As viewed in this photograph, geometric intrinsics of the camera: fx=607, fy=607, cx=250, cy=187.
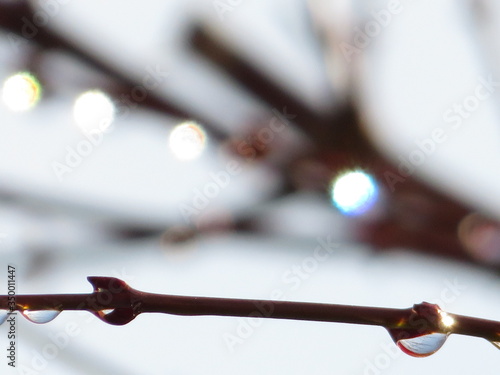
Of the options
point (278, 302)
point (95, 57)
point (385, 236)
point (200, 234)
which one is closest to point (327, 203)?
point (385, 236)

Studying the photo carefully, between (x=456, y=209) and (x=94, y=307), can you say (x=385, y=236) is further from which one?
(x=94, y=307)

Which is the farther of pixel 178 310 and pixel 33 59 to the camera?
pixel 33 59

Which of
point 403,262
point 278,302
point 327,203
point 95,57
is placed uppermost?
point 95,57

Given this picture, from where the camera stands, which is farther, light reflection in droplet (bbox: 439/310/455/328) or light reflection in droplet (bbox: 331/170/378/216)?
light reflection in droplet (bbox: 331/170/378/216)

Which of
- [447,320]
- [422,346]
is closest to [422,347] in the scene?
[422,346]

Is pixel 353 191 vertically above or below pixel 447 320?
above

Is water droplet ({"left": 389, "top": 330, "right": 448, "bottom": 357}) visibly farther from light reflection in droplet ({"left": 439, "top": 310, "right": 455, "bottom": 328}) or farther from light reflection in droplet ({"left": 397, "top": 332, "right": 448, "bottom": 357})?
light reflection in droplet ({"left": 439, "top": 310, "right": 455, "bottom": 328})

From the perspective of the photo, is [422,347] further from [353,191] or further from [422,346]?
[353,191]

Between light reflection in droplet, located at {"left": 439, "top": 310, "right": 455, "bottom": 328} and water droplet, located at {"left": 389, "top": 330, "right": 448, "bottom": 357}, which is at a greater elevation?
water droplet, located at {"left": 389, "top": 330, "right": 448, "bottom": 357}

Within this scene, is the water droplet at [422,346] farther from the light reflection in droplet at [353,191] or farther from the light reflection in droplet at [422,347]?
the light reflection in droplet at [353,191]

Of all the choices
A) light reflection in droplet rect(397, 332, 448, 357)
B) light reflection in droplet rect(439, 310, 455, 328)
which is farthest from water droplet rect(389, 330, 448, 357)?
light reflection in droplet rect(439, 310, 455, 328)

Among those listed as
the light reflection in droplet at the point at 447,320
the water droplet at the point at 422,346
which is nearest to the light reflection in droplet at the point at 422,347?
the water droplet at the point at 422,346
